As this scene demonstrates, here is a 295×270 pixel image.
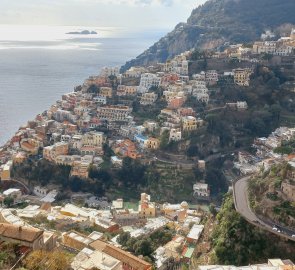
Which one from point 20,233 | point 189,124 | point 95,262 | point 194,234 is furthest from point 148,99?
point 95,262

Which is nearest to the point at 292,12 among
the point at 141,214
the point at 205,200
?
the point at 205,200

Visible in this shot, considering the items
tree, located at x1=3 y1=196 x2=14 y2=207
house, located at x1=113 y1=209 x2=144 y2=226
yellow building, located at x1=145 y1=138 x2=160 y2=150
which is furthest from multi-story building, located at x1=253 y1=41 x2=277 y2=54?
tree, located at x1=3 y1=196 x2=14 y2=207

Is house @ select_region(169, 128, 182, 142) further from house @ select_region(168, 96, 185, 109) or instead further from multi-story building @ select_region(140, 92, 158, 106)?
multi-story building @ select_region(140, 92, 158, 106)

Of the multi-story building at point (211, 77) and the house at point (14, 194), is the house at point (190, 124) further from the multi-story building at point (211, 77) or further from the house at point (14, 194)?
the house at point (14, 194)

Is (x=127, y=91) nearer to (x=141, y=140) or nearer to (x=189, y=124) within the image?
(x=141, y=140)

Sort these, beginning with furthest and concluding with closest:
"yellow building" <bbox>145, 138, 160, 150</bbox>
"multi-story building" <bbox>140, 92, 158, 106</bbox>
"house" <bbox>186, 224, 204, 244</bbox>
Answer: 1. "multi-story building" <bbox>140, 92, 158, 106</bbox>
2. "yellow building" <bbox>145, 138, 160, 150</bbox>
3. "house" <bbox>186, 224, 204, 244</bbox>

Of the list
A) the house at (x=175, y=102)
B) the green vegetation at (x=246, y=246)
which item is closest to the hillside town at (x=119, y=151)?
the house at (x=175, y=102)
